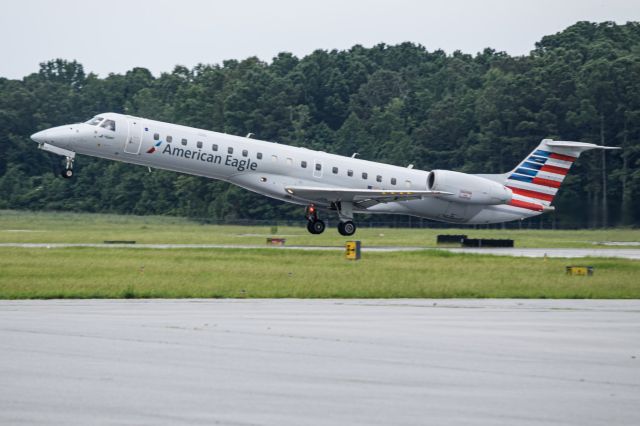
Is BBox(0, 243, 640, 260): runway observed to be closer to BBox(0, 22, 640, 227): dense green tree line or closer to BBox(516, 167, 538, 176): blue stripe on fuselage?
BBox(516, 167, 538, 176): blue stripe on fuselage

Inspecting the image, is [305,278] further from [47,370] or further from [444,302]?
[47,370]

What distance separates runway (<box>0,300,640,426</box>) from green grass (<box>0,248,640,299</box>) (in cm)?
322

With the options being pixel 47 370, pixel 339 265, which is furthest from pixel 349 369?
Result: pixel 339 265

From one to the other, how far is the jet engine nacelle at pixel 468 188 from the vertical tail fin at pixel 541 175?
68 cm

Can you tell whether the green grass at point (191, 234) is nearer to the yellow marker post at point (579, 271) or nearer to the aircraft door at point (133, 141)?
the aircraft door at point (133, 141)

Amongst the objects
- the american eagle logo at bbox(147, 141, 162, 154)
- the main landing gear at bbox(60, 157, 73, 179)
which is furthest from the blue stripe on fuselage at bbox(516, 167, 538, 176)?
the main landing gear at bbox(60, 157, 73, 179)

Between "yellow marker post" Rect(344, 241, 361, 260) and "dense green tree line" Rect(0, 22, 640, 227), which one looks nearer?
"yellow marker post" Rect(344, 241, 361, 260)

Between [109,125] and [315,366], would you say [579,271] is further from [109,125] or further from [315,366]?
[109,125]

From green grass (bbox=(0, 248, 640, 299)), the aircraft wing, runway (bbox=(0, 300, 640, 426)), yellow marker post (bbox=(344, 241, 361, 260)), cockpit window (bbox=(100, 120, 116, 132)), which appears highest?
cockpit window (bbox=(100, 120, 116, 132))

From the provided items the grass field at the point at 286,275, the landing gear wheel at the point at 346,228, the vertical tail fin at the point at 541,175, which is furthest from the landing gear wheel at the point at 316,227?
the vertical tail fin at the point at 541,175

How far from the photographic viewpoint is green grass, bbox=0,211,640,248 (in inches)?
1641

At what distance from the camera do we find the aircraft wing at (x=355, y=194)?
3759 cm

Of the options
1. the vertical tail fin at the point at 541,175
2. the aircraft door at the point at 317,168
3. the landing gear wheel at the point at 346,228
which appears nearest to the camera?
the aircraft door at the point at 317,168

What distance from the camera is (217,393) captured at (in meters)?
10.3
